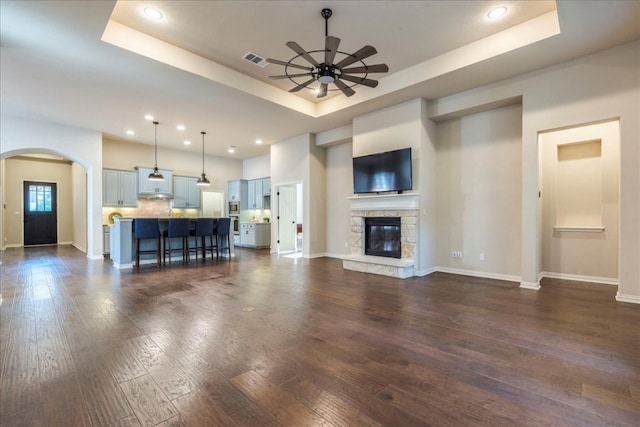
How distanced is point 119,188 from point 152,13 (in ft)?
21.2

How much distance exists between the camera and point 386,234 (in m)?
5.91

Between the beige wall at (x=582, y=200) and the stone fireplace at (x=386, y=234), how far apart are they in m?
2.32

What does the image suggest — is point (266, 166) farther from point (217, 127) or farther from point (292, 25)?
point (292, 25)

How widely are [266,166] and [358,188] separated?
523 cm

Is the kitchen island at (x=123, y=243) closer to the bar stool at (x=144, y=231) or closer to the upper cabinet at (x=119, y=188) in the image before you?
the bar stool at (x=144, y=231)

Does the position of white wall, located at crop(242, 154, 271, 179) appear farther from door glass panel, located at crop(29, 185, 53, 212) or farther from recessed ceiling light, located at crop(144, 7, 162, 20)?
door glass panel, located at crop(29, 185, 53, 212)

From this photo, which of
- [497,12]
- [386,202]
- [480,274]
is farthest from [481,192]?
[497,12]

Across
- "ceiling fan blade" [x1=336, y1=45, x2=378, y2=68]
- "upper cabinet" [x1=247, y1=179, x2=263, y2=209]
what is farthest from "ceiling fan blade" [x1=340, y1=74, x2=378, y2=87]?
"upper cabinet" [x1=247, y1=179, x2=263, y2=209]

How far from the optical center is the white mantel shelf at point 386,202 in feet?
17.5

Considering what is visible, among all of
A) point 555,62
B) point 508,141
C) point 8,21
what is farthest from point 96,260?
point 555,62

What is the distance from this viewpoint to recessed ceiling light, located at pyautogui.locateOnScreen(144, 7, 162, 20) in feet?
11.2

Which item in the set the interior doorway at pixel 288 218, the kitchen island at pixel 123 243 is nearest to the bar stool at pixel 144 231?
the kitchen island at pixel 123 243

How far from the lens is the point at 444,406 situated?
174 centimetres

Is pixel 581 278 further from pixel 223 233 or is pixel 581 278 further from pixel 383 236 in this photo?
pixel 223 233
